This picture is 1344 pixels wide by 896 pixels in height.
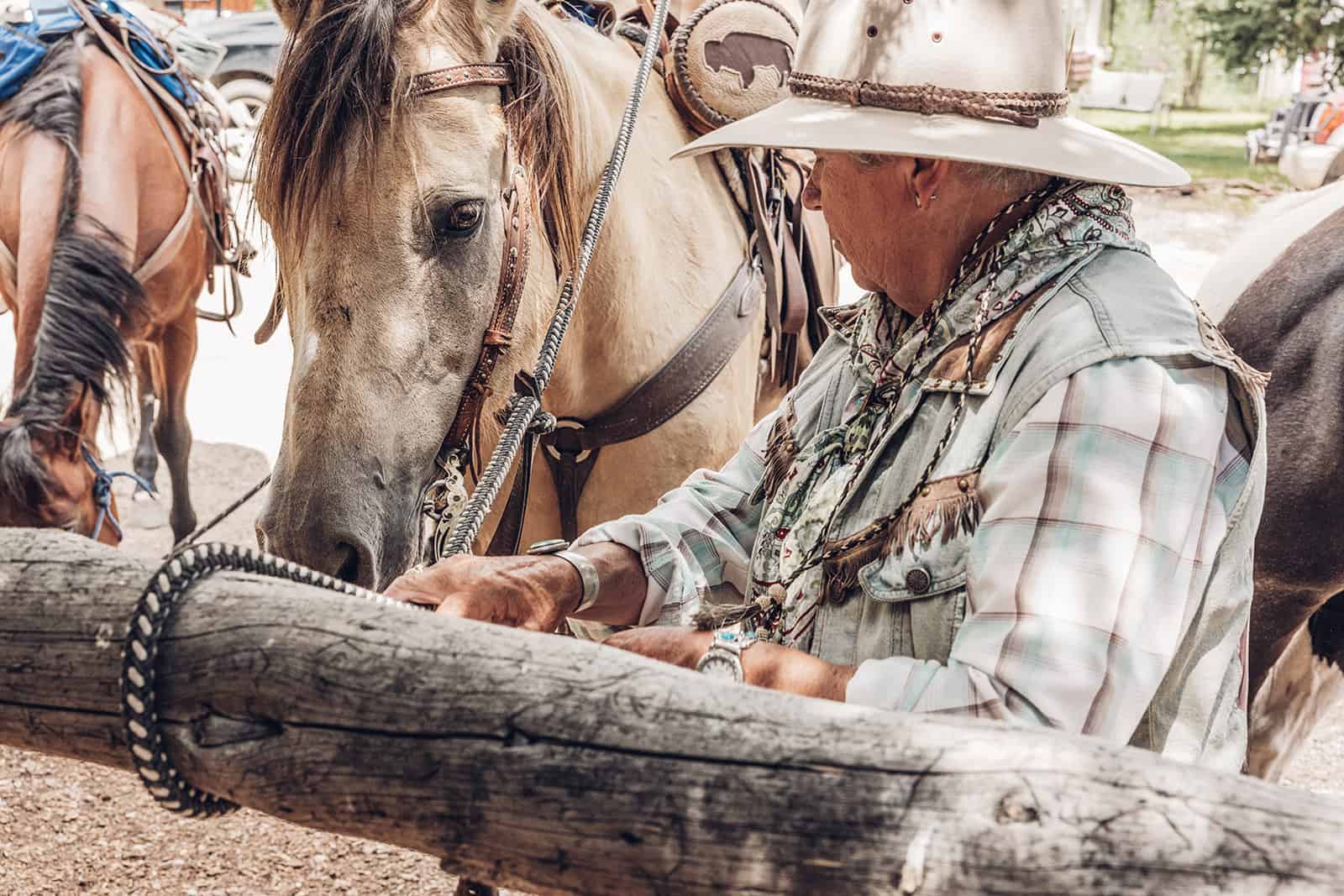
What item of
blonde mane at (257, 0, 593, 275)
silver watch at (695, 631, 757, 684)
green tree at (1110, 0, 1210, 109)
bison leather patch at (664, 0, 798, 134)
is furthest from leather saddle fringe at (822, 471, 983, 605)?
green tree at (1110, 0, 1210, 109)

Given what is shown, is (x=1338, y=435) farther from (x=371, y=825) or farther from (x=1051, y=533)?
(x=371, y=825)

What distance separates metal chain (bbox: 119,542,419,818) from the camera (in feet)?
3.50

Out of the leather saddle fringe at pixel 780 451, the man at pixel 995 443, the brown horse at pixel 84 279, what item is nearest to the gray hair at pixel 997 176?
the man at pixel 995 443

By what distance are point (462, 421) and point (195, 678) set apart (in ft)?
3.39

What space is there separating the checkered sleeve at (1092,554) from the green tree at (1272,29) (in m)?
17.4

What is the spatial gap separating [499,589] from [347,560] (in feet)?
1.25

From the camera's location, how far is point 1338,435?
250 cm

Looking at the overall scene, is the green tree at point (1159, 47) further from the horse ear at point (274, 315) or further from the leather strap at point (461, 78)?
the leather strap at point (461, 78)

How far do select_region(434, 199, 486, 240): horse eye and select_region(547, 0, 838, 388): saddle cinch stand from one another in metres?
0.74

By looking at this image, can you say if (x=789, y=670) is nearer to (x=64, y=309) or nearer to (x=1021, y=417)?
(x=1021, y=417)

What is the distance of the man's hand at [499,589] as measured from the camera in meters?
1.63

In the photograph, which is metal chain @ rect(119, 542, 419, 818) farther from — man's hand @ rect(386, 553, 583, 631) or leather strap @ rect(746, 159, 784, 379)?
leather strap @ rect(746, 159, 784, 379)

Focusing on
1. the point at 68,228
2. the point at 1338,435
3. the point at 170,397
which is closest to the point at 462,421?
the point at 1338,435

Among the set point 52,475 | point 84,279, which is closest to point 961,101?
point 52,475
